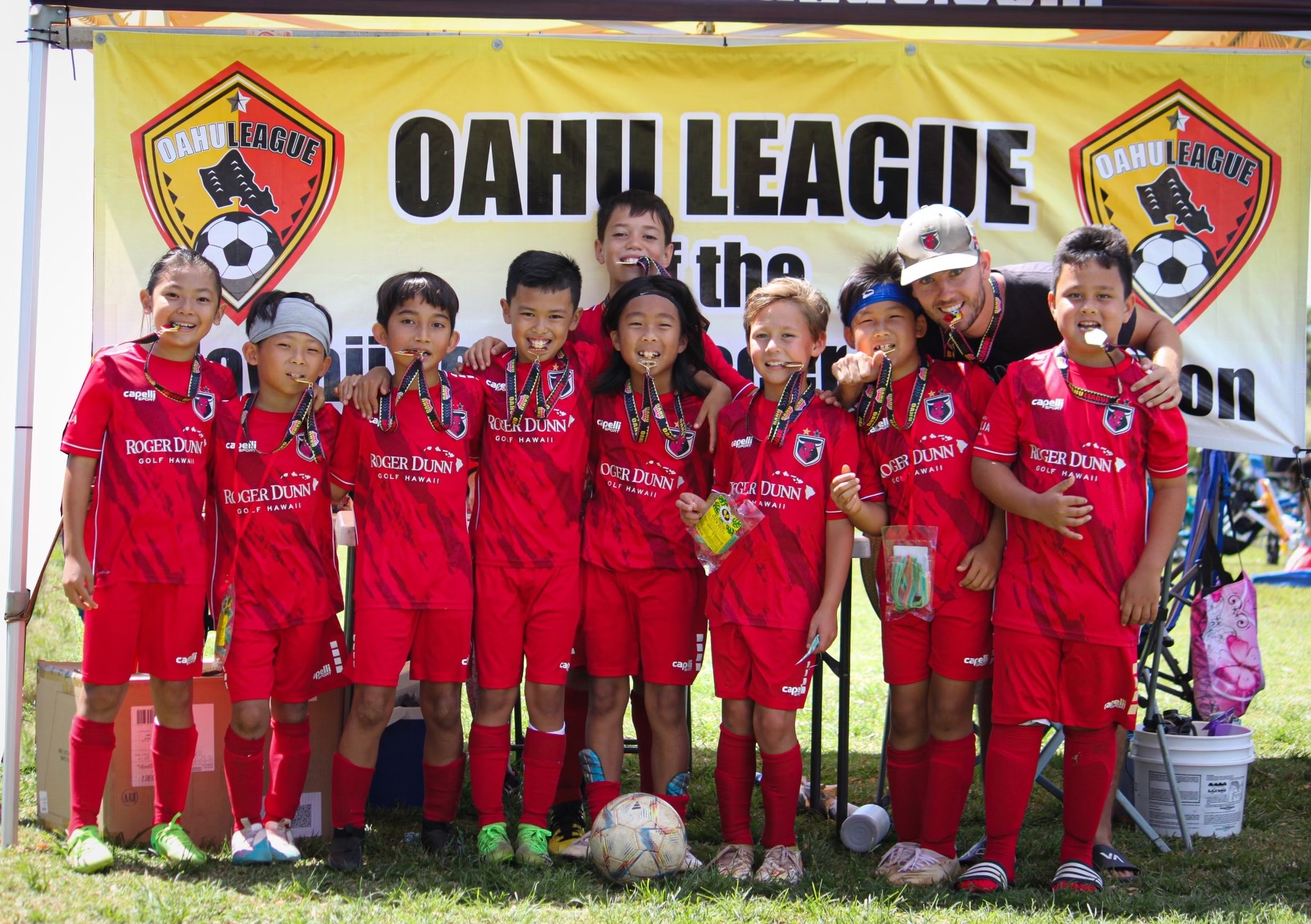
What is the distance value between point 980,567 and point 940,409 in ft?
1.94

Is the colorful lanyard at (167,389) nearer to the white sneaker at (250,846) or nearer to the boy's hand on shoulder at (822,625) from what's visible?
the white sneaker at (250,846)

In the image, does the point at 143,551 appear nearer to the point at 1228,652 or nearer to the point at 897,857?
the point at 897,857

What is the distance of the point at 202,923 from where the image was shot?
3.56 m

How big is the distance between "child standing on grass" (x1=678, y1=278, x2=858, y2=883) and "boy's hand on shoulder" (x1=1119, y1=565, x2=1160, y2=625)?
94 cm

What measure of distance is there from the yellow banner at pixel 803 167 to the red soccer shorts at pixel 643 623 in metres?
1.30

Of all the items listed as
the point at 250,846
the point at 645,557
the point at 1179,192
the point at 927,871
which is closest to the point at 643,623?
the point at 645,557

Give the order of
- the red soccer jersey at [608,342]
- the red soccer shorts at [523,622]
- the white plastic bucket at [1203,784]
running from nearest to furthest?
the red soccer shorts at [523,622] < the red soccer jersey at [608,342] < the white plastic bucket at [1203,784]

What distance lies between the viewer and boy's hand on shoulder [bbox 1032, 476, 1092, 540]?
3857mm

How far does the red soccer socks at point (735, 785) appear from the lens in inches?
165

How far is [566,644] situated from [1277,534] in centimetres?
1428

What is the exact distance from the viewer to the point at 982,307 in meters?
4.30

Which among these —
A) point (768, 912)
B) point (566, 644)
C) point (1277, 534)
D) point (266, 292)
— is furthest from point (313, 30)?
point (1277, 534)

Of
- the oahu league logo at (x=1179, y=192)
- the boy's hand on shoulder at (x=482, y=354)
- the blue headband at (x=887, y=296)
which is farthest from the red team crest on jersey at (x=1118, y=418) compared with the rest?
the boy's hand on shoulder at (x=482, y=354)

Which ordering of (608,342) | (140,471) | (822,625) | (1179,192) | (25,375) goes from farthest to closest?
(1179,192) < (608,342) < (25,375) < (140,471) < (822,625)
